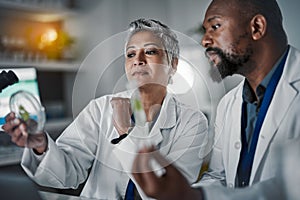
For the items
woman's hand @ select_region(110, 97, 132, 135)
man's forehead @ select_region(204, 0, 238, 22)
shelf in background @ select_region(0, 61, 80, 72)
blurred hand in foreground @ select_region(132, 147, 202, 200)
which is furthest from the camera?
shelf in background @ select_region(0, 61, 80, 72)

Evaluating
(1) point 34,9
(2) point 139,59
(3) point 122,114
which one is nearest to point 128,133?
(3) point 122,114

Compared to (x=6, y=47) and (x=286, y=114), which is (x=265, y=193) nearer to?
(x=286, y=114)

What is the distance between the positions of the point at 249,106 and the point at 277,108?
65 millimetres

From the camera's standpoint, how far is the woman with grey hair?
1008mm

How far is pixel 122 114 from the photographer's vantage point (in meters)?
1.07

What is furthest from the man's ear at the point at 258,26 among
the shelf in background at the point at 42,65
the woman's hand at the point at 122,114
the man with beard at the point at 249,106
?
the shelf in background at the point at 42,65

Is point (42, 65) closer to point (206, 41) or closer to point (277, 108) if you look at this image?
point (206, 41)

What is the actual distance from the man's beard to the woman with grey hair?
0.09 meters

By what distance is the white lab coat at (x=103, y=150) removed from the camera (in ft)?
3.29

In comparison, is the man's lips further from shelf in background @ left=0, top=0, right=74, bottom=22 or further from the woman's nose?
shelf in background @ left=0, top=0, right=74, bottom=22

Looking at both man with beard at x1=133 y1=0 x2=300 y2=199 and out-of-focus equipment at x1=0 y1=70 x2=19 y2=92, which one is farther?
out-of-focus equipment at x1=0 y1=70 x2=19 y2=92

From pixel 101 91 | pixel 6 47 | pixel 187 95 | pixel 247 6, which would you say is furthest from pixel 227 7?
pixel 6 47

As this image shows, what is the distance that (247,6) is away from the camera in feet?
3.06

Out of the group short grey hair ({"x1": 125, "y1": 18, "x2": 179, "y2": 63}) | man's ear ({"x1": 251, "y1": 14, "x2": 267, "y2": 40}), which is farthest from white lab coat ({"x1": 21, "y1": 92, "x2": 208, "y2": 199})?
man's ear ({"x1": 251, "y1": 14, "x2": 267, "y2": 40})
